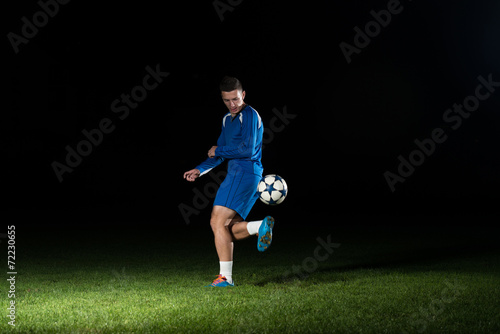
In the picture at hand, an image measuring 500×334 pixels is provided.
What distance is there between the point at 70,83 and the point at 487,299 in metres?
14.8

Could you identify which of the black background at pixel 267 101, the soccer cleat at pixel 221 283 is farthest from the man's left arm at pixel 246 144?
the black background at pixel 267 101

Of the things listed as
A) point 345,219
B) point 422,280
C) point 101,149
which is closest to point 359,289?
point 422,280

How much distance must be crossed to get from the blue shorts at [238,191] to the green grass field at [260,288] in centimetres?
73

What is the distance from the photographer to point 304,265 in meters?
6.41

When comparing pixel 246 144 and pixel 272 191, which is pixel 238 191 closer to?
pixel 272 191

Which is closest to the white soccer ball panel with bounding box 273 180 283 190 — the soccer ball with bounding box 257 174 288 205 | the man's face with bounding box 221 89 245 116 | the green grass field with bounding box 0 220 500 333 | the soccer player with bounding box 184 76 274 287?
the soccer ball with bounding box 257 174 288 205

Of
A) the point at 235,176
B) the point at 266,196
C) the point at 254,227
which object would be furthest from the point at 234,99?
the point at 254,227

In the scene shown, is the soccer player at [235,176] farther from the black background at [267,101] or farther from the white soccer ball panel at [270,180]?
the black background at [267,101]

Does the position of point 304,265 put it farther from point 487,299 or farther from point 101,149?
point 101,149

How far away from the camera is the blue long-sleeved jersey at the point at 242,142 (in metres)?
4.66

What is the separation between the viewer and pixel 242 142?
4.66 metres

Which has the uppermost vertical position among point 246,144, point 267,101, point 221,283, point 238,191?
point 246,144

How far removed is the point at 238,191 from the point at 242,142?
439 millimetres

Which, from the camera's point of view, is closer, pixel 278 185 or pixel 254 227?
pixel 254 227
